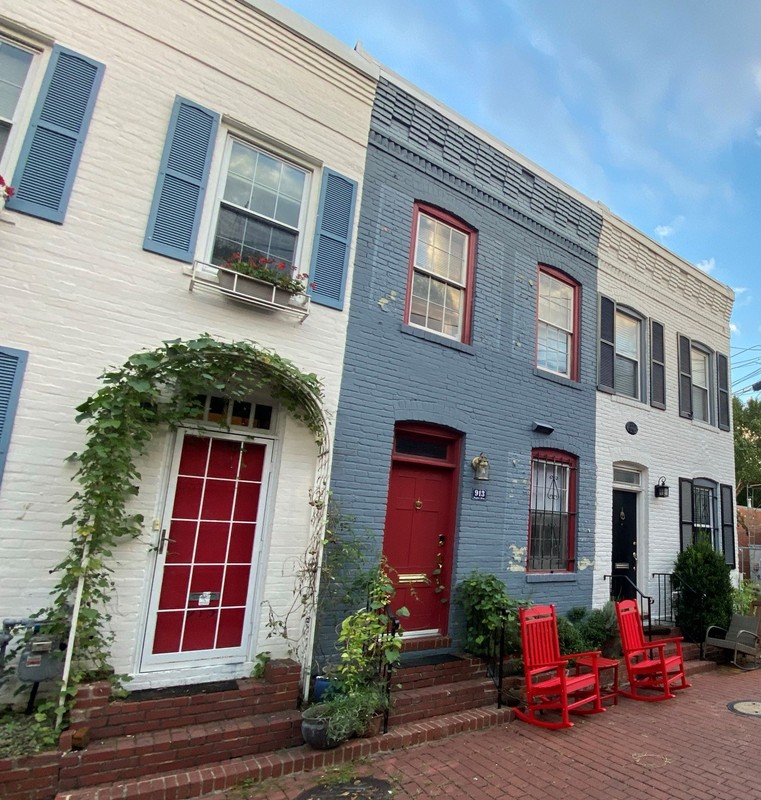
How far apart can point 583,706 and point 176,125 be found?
23.9 feet

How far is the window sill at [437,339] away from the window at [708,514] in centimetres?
553

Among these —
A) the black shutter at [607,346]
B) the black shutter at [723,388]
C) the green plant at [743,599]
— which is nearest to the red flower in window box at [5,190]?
the black shutter at [607,346]

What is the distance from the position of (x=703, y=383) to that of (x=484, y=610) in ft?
25.6

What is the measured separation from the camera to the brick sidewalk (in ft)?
12.6

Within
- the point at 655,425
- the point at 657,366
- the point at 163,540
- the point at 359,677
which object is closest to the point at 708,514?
the point at 655,425

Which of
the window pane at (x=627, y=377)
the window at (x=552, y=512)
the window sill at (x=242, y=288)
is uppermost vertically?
the window pane at (x=627, y=377)

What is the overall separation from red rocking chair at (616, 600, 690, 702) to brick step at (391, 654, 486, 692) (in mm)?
1862

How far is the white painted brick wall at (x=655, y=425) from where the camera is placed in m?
8.23

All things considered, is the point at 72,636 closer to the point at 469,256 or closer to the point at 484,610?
the point at 484,610

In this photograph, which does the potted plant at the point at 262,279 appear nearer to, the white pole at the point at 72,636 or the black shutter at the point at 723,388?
the white pole at the point at 72,636

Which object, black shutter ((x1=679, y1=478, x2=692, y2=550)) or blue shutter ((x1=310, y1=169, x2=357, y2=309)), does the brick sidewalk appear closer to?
black shutter ((x1=679, y1=478, x2=692, y2=550))

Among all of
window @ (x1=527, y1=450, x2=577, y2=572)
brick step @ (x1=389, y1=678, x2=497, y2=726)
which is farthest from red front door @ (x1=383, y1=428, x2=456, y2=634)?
window @ (x1=527, y1=450, x2=577, y2=572)

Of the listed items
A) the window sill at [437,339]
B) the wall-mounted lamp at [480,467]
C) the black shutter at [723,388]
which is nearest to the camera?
the window sill at [437,339]

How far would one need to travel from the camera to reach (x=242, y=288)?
5.01 m
